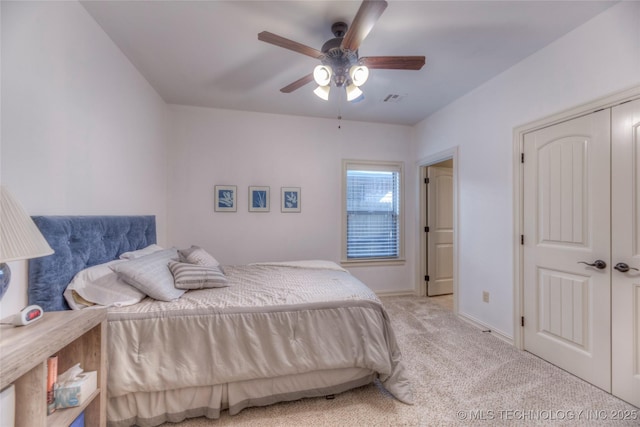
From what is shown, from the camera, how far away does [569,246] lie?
6.81ft

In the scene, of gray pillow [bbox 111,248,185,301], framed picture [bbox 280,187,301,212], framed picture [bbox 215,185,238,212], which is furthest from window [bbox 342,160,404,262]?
gray pillow [bbox 111,248,185,301]

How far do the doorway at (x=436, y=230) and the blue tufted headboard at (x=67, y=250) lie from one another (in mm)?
3723

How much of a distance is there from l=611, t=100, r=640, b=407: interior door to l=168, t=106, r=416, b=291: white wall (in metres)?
2.41

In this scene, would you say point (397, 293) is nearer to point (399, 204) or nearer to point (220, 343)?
point (399, 204)

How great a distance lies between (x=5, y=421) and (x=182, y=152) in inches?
121

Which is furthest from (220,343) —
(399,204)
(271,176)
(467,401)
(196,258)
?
(399,204)

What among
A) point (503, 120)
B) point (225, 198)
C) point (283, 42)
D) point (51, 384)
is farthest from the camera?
point (225, 198)

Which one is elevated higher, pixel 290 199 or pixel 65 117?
pixel 65 117

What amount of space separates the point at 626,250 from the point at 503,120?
1.49 meters

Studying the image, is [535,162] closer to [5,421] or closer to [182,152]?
[5,421]

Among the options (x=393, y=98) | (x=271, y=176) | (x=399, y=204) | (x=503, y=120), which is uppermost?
(x=393, y=98)

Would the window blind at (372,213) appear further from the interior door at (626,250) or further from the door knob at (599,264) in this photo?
the interior door at (626,250)

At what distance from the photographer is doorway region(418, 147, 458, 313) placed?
4.00 m

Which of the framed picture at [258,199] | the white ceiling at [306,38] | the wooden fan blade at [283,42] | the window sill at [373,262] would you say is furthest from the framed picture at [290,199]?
the wooden fan blade at [283,42]
